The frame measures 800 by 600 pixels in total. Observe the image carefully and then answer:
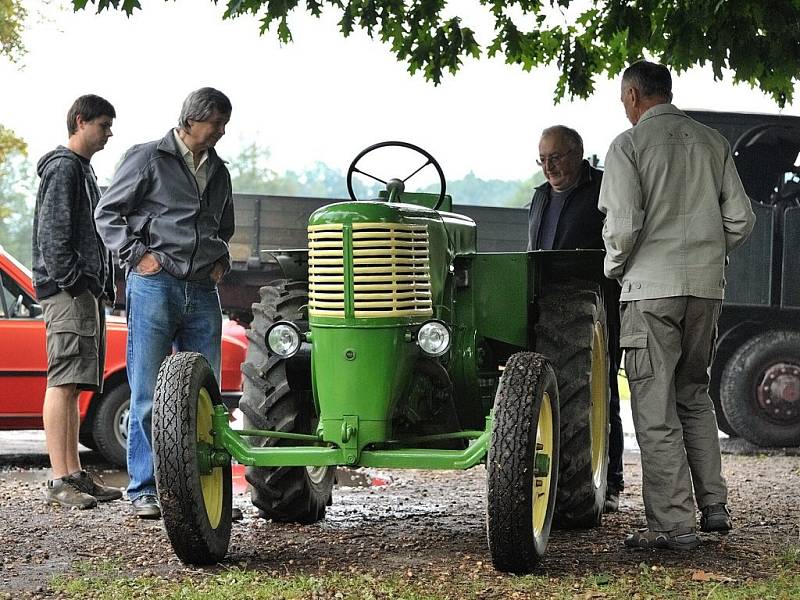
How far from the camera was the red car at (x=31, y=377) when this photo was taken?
28.1 feet

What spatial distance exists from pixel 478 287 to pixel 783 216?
6026 millimetres

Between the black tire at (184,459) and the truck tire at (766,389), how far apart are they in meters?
6.98

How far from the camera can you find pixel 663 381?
529 centimetres

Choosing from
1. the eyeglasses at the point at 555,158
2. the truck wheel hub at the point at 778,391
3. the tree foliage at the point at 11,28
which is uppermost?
the tree foliage at the point at 11,28

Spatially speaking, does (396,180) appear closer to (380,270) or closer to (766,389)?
(380,270)

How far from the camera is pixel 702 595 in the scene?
14.6 ft

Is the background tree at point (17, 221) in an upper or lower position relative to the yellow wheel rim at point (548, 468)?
upper

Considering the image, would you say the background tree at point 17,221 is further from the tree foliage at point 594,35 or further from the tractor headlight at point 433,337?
the tractor headlight at point 433,337

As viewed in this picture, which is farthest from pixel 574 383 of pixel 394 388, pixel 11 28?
pixel 11 28

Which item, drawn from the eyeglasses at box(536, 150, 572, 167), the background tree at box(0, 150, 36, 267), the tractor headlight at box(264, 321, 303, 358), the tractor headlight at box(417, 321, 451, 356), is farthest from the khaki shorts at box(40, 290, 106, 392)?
the background tree at box(0, 150, 36, 267)

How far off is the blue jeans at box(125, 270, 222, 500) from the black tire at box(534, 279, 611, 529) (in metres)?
1.69

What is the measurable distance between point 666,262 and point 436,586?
1.76m

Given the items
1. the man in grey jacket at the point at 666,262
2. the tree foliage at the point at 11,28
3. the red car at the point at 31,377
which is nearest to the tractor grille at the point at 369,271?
the man in grey jacket at the point at 666,262

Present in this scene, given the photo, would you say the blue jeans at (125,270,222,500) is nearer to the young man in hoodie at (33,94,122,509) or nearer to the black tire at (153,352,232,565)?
the young man in hoodie at (33,94,122,509)
